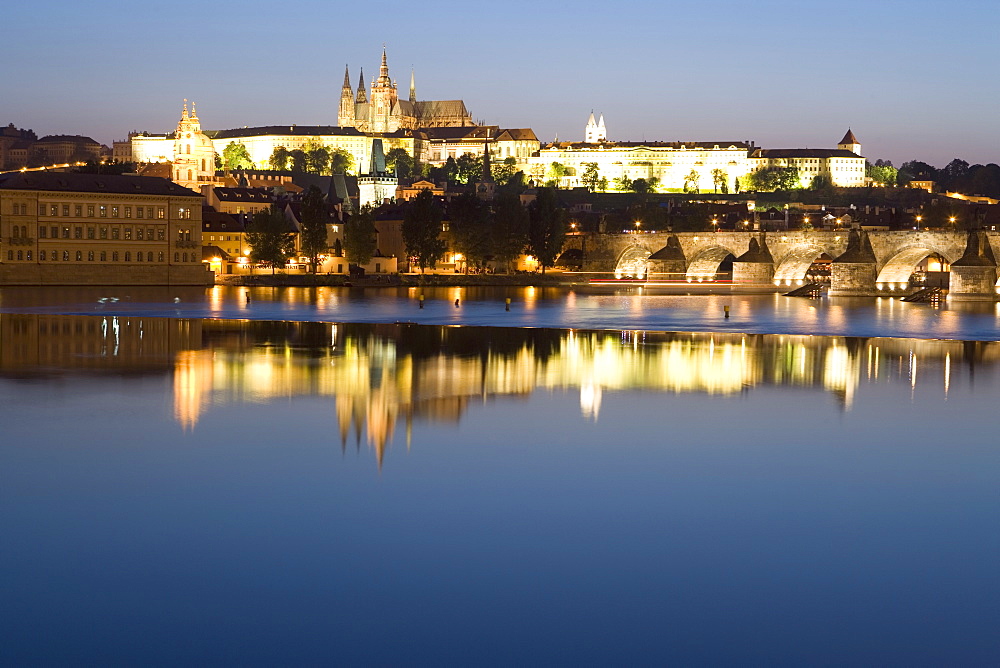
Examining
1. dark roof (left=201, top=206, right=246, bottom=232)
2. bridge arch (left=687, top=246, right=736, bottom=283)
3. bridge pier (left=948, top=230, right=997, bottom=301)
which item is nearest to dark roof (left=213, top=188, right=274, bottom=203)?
dark roof (left=201, top=206, right=246, bottom=232)

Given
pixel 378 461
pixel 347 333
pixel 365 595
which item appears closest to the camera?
pixel 365 595

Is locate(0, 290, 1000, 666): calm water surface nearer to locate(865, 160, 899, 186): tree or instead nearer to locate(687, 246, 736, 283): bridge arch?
locate(687, 246, 736, 283): bridge arch

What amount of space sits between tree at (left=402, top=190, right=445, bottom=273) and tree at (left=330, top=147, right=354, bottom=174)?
10309cm

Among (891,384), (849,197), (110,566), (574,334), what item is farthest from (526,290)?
(849,197)

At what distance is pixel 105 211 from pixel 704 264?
39972mm

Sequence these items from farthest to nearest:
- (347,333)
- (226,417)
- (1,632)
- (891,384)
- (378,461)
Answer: (347,333), (891,384), (226,417), (378,461), (1,632)

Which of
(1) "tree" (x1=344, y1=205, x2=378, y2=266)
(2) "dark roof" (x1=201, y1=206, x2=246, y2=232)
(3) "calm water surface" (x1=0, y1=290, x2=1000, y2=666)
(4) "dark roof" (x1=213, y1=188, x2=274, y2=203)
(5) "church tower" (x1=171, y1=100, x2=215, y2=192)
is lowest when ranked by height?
(3) "calm water surface" (x1=0, y1=290, x2=1000, y2=666)

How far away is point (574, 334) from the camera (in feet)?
118

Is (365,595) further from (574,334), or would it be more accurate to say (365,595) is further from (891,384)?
(574,334)

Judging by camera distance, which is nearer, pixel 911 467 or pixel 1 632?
pixel 1 632

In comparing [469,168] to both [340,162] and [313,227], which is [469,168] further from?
[313,227]

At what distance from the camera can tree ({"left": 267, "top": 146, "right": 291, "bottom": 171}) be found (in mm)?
174000

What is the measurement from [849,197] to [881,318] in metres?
127

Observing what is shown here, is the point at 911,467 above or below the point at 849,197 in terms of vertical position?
below
